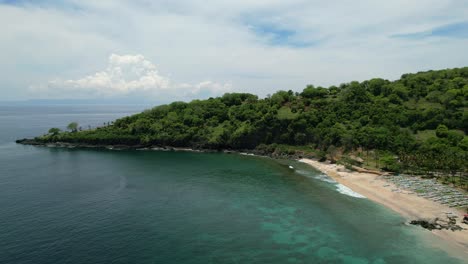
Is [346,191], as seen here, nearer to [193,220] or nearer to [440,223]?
[440,223]

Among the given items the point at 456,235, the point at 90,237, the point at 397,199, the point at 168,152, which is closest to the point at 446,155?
the point at 397,199

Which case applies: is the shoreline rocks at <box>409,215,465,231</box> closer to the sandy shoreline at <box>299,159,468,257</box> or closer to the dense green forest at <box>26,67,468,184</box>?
the sandy shoreline at <box>299,159,468,257</box>

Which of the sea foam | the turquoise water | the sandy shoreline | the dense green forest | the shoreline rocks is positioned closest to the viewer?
the turquoise water

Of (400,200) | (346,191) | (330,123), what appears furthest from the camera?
(330,123)

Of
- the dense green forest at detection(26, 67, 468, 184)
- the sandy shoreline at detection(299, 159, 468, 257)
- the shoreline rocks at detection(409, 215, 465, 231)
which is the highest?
the dense green forest at detection(26, 67, 468, 184)

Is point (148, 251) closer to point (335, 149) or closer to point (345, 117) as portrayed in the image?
point (335, 149)

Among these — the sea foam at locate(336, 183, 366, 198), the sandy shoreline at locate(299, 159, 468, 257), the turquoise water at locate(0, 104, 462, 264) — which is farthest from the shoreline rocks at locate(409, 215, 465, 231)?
the sea foam at locate(336, 183, 366, 198)

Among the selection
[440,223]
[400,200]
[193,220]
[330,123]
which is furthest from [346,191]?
[330,123]
